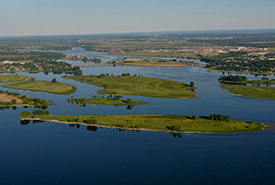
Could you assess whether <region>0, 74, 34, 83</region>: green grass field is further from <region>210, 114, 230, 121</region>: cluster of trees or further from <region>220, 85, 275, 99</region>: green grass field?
<region>210, 114, 230, 121</region>: cluster of trees

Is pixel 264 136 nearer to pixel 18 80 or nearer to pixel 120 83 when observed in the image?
pixel 120 83

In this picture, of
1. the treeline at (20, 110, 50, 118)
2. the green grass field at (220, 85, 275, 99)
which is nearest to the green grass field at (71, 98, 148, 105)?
the treeline at (20, 110, 50, 118)

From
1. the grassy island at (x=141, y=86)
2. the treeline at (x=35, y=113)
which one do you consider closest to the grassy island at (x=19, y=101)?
the treeline at (x=35, y=113)

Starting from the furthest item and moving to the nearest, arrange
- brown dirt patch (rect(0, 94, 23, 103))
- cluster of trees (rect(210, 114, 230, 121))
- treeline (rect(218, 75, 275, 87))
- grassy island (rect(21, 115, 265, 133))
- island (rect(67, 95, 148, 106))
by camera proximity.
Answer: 1. treeline (rect(218, 75, 275, 87))
2. brown dirt patch (rect(0, 94, 23, 103))
3. island (rect(67, 95, 148, 106))
4. cluster of trees (rect(210, 114, 230, 121))
5. grassy island (rect(21, 115, 265, 133))

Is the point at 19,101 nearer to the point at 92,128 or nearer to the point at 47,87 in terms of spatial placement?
the point at 47,87

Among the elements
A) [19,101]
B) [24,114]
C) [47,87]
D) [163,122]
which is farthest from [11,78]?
[163,122]

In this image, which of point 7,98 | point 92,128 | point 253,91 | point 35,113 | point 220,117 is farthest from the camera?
point 253,91
